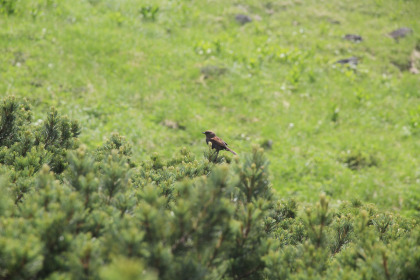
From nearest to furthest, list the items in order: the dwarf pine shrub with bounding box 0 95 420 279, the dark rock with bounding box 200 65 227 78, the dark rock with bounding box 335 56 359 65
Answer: the dwarf pine shrub with bounding box 0 95 420 279
the dark rock with bounding box 200 65 227 78
the dark rock with bounding box 335 56 359 65

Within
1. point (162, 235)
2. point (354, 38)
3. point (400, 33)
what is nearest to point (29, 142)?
point (162, 235)

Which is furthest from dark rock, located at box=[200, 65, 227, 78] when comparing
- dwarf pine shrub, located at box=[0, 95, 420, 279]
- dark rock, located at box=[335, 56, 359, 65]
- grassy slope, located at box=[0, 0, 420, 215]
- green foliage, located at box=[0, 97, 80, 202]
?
dwarf pine shrub, located at box=[0, 95, 420, 279]

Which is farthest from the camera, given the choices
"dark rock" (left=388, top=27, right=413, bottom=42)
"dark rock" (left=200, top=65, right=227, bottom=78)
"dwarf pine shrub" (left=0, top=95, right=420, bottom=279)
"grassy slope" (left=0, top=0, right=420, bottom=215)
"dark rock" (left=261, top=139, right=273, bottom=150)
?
"dark rock" (left=388, top=27, right=413, bottom=42)

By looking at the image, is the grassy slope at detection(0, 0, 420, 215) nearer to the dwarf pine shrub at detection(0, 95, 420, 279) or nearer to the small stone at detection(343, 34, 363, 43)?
the small stone at detection(343, 34, 363, 43)

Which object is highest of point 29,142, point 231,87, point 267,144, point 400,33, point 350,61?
point 29,142

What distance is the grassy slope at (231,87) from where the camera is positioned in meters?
8.99

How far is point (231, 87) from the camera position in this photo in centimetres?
1157

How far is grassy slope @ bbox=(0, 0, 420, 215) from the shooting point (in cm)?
899

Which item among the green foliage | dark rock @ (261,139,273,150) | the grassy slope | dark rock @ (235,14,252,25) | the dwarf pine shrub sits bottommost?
dark rock @ (261,139,273,150)

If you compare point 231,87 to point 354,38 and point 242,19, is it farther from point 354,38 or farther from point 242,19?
point 354,38

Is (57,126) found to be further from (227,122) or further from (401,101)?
(401,101)

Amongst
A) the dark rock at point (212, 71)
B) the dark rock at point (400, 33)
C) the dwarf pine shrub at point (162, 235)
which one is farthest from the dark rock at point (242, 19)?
the dwarf pine shrub at point (162, 235)

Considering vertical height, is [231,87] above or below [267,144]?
above

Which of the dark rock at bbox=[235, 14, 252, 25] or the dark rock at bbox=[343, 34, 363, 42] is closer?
the dark rock at bbox=[343, 34, 363, 42]
